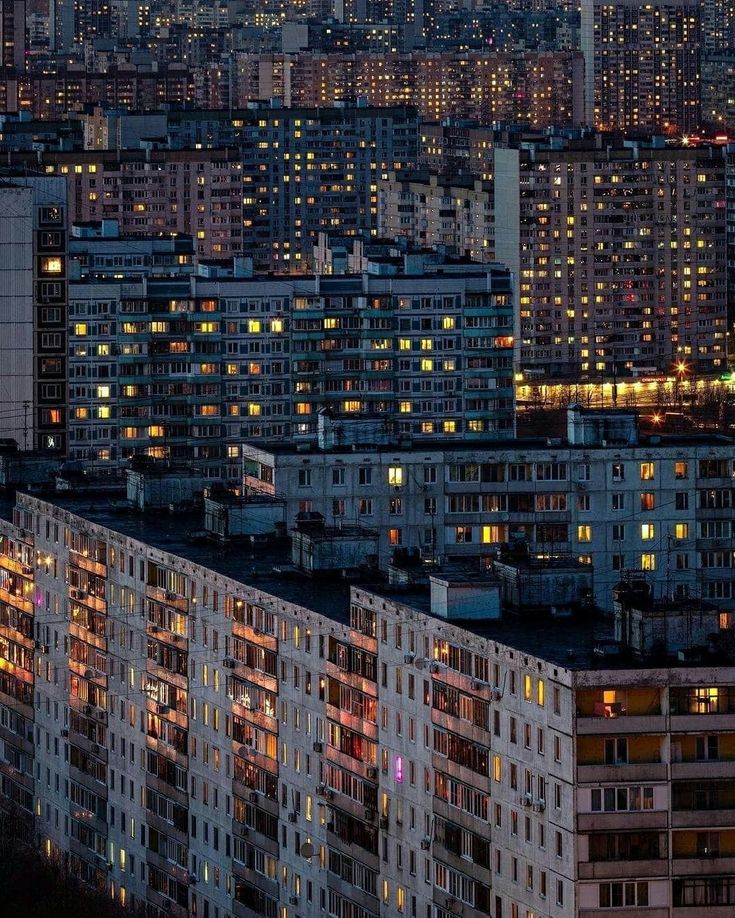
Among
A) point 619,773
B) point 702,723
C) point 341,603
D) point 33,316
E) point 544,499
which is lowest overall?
point 619,773

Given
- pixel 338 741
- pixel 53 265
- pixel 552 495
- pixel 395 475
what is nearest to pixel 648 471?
pixel 552 495

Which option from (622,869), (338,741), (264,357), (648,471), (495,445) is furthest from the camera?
(264,357)

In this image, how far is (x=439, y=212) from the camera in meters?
173

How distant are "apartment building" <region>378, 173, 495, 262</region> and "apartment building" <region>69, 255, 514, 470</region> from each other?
44.8m

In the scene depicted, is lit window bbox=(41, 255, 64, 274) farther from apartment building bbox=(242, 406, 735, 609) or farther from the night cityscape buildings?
apartment building bbox=(242, 406, 735, 609)

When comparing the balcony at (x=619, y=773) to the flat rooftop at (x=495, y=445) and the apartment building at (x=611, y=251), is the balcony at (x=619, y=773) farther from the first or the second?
the apartment building at (x=611, y=251)

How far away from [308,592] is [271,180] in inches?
5508

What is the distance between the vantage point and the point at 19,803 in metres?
70.3

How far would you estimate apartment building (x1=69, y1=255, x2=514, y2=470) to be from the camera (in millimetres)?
112438

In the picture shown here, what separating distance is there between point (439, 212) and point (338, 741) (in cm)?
11740

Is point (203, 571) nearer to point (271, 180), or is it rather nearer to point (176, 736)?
point (176, 736)

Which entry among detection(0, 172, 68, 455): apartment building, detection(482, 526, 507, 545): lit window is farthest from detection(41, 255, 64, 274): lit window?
detection(482, 526, 507, 545): lit window

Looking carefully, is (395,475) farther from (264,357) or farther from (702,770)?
(264,357)

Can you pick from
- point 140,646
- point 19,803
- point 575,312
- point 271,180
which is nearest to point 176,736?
point 140,646
